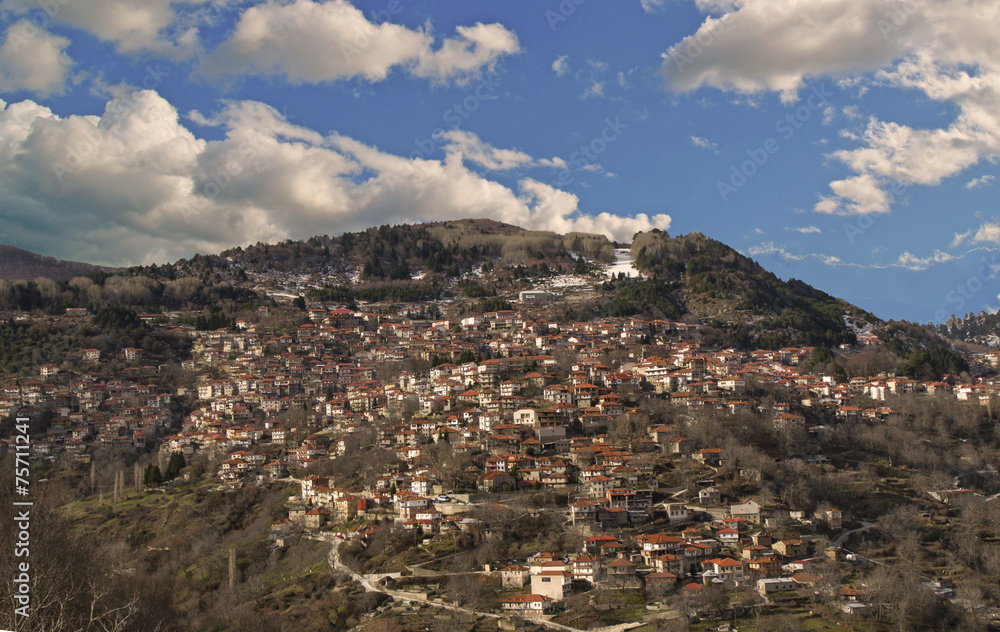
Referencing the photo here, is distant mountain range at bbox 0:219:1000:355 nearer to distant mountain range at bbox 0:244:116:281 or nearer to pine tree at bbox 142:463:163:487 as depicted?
distant mountain range at bbox 0:244:116:281

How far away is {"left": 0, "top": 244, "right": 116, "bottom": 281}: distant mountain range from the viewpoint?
170875mm

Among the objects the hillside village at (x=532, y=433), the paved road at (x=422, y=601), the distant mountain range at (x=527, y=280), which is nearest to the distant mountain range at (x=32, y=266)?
Result: the distant mountain range at (x=527, y=280)

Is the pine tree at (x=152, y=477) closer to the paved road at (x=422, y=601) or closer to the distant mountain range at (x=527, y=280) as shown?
the paved road at (x=422, y=601)

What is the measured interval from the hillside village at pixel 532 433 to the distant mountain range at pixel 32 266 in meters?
86.3

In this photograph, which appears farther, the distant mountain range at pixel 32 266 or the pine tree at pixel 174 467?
the distant mountain range at pixel 32 266

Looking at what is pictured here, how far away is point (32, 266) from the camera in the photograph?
178m

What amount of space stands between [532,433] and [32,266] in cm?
15979

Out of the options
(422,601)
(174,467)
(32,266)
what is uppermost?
(32,266)

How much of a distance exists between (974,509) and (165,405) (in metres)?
65.0

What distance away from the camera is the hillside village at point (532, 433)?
3975cm

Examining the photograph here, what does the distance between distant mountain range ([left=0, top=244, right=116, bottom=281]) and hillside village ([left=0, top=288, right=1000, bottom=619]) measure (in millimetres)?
86332

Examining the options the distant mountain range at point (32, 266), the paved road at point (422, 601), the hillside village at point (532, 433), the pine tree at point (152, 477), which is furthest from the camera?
the distant mountain range at point (32, 266)

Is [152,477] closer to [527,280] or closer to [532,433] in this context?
[532,433]

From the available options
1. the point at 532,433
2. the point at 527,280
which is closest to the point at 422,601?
the point at 532,433
